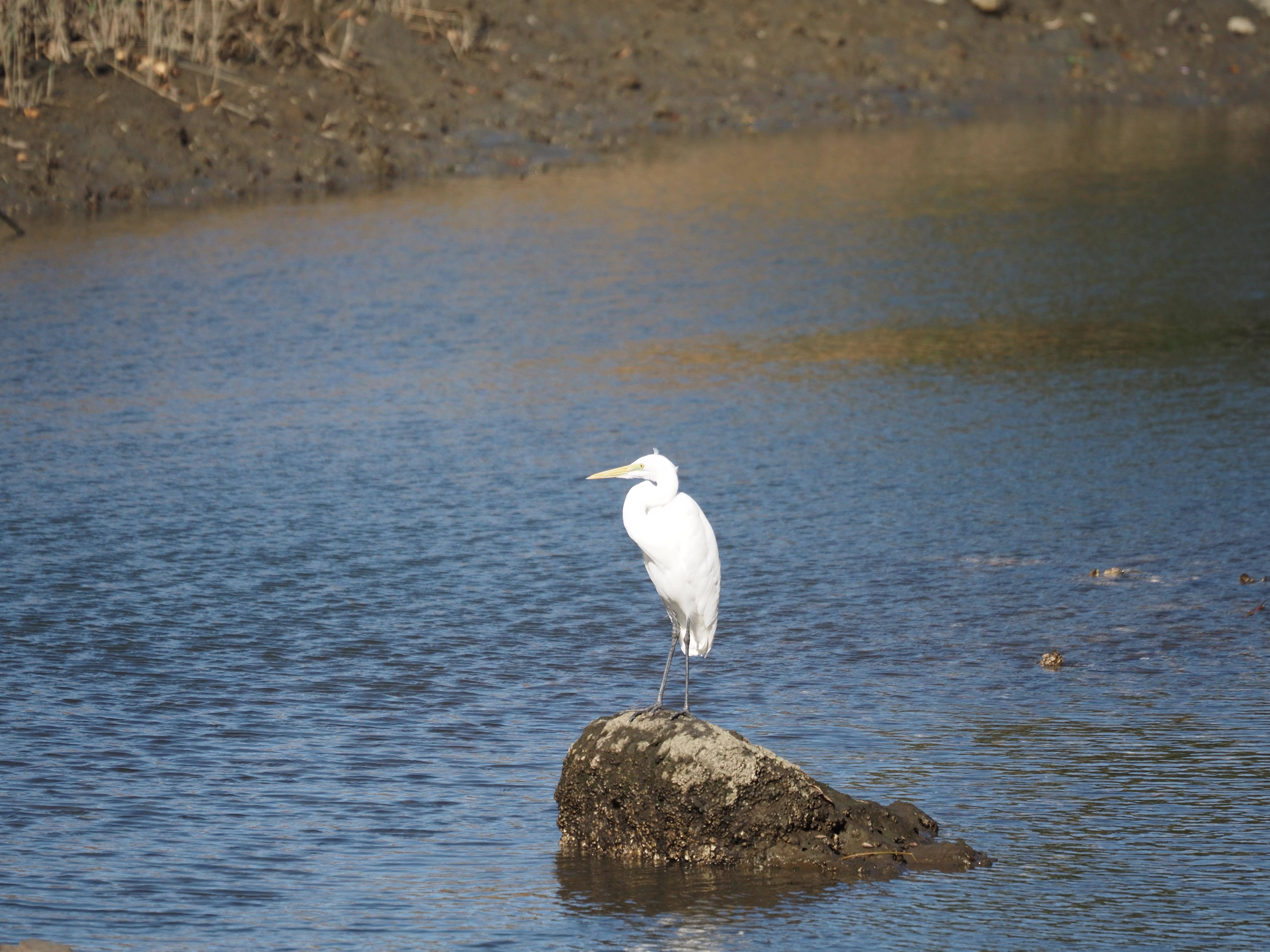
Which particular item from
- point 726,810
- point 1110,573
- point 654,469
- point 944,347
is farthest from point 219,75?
point 726,810

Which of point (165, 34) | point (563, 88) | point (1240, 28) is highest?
point (1240, 28)

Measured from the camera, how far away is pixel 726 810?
21.5 feet

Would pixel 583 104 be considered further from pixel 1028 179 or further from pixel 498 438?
pixel 498 438

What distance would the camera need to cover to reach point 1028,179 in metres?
25.3

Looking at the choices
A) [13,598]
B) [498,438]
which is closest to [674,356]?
[498,438]

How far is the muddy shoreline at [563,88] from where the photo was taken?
24094 mm

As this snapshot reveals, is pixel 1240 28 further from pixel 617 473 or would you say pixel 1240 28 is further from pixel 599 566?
pixel 617 473

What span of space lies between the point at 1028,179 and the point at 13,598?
18.7 metres

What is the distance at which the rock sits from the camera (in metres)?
6.52

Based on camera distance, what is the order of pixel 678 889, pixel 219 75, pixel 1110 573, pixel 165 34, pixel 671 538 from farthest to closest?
pixel 165 34
pixel 219 75
pixel 1110 573
pixel 671 538
pixel 678 889

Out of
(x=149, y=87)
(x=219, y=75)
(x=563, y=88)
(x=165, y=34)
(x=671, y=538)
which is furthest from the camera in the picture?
(x=563, y=88)

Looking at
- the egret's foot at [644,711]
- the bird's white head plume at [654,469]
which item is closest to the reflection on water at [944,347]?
the bird's white head plume at [654,469]

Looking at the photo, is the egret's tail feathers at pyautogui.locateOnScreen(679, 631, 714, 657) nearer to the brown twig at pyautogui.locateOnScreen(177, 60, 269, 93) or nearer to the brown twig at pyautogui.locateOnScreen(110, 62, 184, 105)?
the brown twig at pyautogui.locateOnScreen(110, 62, 184, 105)

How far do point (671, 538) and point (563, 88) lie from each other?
24.1 metres
